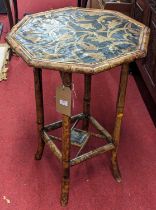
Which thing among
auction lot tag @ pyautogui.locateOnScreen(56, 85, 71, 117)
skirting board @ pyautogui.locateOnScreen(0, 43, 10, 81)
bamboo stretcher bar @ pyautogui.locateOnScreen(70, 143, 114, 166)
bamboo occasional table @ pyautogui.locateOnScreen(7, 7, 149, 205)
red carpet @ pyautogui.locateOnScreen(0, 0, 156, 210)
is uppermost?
bamboo occasional table @ pyautogui.locateOnScreen(7, 7, 149, 205)

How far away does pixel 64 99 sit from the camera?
4.02ft

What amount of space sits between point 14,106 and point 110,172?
83cm

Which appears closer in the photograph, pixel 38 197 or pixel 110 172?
pixel 38 197

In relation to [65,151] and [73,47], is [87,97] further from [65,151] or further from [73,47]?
[73,47]

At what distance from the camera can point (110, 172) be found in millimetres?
1703

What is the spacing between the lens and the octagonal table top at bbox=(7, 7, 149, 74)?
1.13m

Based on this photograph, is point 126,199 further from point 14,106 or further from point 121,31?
point 14,106

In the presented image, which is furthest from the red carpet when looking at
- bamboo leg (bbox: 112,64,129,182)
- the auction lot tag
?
the auction lot tag

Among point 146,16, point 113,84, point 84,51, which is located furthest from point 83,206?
point 146,16

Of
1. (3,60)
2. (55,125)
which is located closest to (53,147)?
(55,125)

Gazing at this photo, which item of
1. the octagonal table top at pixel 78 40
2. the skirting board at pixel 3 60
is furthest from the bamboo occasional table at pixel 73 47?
the skirting board at pixel 3 60

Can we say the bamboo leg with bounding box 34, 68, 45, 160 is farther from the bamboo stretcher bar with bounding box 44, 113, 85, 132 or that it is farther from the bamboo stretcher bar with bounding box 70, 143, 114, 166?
Answer: the bamboo stretcher bar with bounding box 70, 143, 114, 166

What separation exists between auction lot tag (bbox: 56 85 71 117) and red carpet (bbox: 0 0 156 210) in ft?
1.72

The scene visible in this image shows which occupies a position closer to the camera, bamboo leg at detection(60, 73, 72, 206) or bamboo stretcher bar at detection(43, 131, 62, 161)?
bamboo leg at detection(60, 73, 72, 206)
